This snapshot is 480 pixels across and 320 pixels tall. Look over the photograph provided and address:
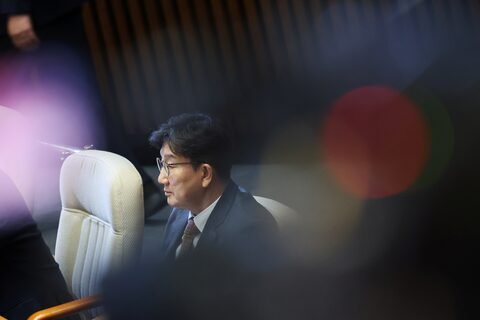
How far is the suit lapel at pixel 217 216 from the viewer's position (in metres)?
1.36

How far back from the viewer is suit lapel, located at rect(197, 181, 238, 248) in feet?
4.46

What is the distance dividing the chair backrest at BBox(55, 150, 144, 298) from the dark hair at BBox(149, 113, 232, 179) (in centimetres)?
11

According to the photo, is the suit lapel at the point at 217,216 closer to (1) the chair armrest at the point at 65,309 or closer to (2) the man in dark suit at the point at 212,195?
(2) the man in dark suit at the point at 212,195

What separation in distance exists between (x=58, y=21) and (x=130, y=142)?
0.41 metres

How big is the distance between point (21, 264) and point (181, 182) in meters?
0.39

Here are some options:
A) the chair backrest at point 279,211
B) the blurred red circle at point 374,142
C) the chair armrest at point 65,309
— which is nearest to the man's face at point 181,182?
the chair backrest at point 279,211

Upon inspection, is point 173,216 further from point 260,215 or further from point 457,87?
point 457,87

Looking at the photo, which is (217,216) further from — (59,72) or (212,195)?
(59,72)

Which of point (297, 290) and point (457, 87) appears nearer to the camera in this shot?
point (457, 87)

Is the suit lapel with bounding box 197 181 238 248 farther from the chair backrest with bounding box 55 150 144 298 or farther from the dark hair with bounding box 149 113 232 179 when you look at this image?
the chair backrest with bounding box 55 150 144 298

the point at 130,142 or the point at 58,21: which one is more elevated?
the point at 58,21

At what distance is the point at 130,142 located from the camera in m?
1.78

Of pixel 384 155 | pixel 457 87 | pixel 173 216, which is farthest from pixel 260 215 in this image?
pixel 457 87

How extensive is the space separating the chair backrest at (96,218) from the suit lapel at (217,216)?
0.15m
